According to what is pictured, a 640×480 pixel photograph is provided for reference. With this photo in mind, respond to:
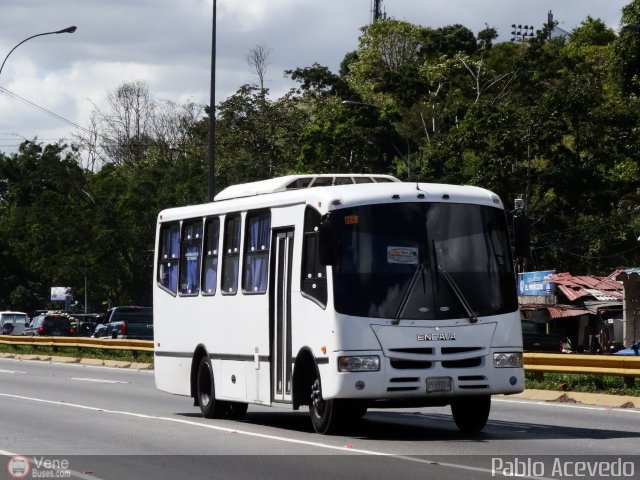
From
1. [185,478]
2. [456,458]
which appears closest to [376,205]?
[456,458]

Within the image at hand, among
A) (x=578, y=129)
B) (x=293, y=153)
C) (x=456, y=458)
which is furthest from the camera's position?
(x=293, y=153)

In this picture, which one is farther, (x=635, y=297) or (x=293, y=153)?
(x=293, y=153)

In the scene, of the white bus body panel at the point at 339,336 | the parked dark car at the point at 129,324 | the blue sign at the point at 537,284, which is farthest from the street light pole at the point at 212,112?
the white bus body panel at the point at 339,336

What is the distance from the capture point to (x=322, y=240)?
49.9 feet

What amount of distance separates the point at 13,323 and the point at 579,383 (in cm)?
5362

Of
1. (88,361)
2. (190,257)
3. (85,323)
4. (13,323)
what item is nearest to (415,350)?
(190,257)

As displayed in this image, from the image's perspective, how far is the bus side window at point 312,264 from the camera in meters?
15.6

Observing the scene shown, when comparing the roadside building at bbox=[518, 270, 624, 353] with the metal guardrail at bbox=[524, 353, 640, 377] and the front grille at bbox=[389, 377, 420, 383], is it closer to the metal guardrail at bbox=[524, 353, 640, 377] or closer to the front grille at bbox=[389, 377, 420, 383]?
the metal guardrail at bbox=[524, 353, 640, 377]

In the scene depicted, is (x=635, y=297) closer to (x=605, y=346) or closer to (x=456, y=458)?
(x=605, y=346)

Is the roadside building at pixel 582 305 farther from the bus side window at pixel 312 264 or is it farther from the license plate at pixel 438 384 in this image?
the license plate at pixel 438 384

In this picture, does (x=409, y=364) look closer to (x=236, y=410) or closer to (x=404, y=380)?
(x=404, y=380)

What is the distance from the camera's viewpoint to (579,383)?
926 inches

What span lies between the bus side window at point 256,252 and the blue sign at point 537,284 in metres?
30.9

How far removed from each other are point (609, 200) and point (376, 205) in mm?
37136
